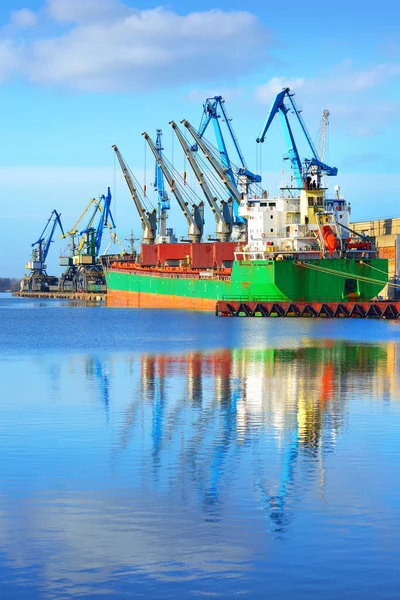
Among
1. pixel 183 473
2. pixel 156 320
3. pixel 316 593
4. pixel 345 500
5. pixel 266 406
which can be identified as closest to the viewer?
pixel 316 593

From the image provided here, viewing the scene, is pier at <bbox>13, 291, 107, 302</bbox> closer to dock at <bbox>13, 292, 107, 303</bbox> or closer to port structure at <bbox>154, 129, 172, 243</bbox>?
dock at <bbox>13, 292, 107, 303</bbox>

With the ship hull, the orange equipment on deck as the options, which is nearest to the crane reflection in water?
the ship hull

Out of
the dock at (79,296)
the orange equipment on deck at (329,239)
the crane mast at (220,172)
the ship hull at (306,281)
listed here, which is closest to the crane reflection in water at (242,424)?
the ship hull at (306,281)

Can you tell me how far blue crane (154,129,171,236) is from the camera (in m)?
125

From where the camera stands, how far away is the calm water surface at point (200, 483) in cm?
1040

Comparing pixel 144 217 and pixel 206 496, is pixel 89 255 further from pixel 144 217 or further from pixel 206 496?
pixel 206 496

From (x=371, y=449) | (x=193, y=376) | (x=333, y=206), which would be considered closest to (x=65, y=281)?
(x=333, y=206)

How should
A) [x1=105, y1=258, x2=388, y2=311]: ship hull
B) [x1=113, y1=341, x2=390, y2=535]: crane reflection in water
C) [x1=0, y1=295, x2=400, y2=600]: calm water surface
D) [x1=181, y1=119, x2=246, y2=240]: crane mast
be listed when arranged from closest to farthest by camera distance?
[x1=0, y1=295, x2=400, y2=600]: calm water surface → [x1=113, y1=341, x2=390, y2=535]: crane reflection in water → [x1=105, y1=258, x2=388, y2=311]: ship hull → [x1=181, y1=119, x2=246, y2=240]: crane mast

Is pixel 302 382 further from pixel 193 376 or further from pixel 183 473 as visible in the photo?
pixel 183 473

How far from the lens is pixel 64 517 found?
1263 cm

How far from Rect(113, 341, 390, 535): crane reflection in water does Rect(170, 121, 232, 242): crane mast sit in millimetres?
72398

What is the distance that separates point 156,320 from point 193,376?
43.8 m

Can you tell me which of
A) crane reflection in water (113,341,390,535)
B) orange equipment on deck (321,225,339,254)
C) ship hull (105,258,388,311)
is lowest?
crane reflection in water (113,341,390,535)

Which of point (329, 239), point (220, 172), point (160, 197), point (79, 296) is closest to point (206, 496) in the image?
point (329, 239)
